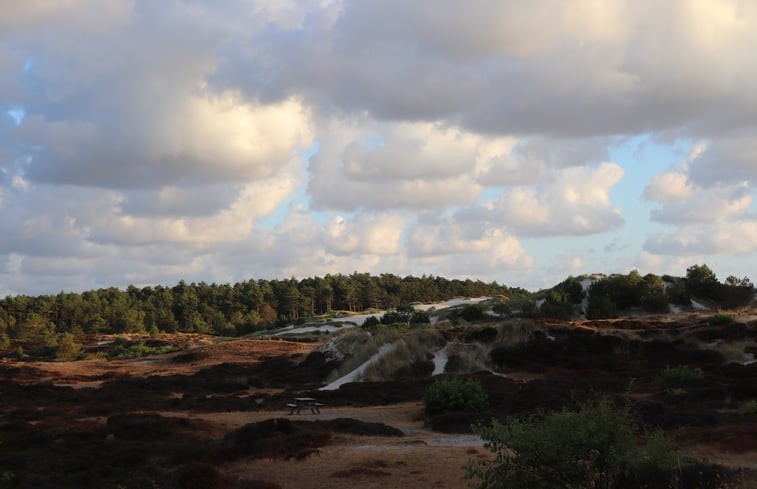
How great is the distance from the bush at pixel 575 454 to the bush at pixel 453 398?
12.2m

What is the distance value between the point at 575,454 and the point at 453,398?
42.4 feet

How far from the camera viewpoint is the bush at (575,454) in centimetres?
906

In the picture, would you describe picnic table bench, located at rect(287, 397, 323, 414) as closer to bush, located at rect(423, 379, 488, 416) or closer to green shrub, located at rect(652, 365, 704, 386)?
bush, located at rect(423, 379, 488, 416)

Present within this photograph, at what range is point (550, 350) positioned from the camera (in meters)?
35.3

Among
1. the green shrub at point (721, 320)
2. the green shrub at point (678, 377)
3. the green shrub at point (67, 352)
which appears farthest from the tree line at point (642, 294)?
the green shrub at point (67, 352)

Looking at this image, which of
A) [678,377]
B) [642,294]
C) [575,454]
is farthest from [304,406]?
[642,294]

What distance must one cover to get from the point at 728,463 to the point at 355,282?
13324cm

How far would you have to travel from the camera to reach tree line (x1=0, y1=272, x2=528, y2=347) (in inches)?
4321

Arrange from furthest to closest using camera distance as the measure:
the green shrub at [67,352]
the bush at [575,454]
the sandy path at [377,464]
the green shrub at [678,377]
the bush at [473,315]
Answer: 1. the green shrub at [67,352]
2. the bush at [473,315]
3. the green shrub at [678,377]
4. the sandy path at [377,464]
5. the bush at [575,454]

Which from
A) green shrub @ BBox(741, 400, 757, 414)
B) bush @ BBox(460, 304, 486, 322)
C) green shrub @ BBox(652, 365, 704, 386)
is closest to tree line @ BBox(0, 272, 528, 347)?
bush @ BBox(460, 304, 486, 322)

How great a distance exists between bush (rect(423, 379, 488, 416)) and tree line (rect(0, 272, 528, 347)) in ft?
254

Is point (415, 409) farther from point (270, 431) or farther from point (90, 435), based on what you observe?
point (90, 435)

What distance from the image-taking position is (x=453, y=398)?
21.9 meters

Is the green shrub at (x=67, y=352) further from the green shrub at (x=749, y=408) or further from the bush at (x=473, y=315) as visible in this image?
the green shrub at (x=749, y=408)
